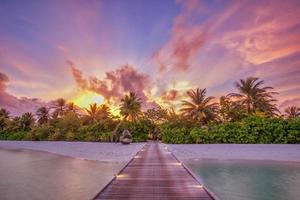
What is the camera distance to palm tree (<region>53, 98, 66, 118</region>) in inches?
1807

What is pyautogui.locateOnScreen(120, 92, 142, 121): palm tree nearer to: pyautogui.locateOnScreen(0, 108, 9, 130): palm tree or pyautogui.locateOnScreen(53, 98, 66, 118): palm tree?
pyautogui.locateOnScreen(53, 98, 66, 118): palm tree

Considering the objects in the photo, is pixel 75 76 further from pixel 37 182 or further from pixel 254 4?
pixel 254 4

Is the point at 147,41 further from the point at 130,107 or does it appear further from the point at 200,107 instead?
the point at 130,107

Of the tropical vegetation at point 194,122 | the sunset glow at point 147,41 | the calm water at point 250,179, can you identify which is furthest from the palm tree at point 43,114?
the calm water at point 250,179

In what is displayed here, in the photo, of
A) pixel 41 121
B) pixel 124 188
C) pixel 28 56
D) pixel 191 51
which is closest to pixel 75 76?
pixel 28 56

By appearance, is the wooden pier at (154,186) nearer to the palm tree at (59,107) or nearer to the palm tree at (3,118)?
the palm tree at (59,107)

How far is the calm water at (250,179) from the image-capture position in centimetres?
804

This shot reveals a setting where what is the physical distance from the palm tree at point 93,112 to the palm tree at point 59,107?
8693 millimetres

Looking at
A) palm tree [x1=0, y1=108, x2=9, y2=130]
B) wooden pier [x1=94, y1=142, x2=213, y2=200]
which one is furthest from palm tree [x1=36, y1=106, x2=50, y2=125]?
wooden pier [x1=94, y1=142, x2=213, y2=200]

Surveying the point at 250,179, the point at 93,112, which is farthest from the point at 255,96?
the point at 93,112

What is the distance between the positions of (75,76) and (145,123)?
12.9m

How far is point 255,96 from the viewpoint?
91.6ft

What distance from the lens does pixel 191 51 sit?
18875mm

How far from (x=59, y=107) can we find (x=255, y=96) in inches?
1311
